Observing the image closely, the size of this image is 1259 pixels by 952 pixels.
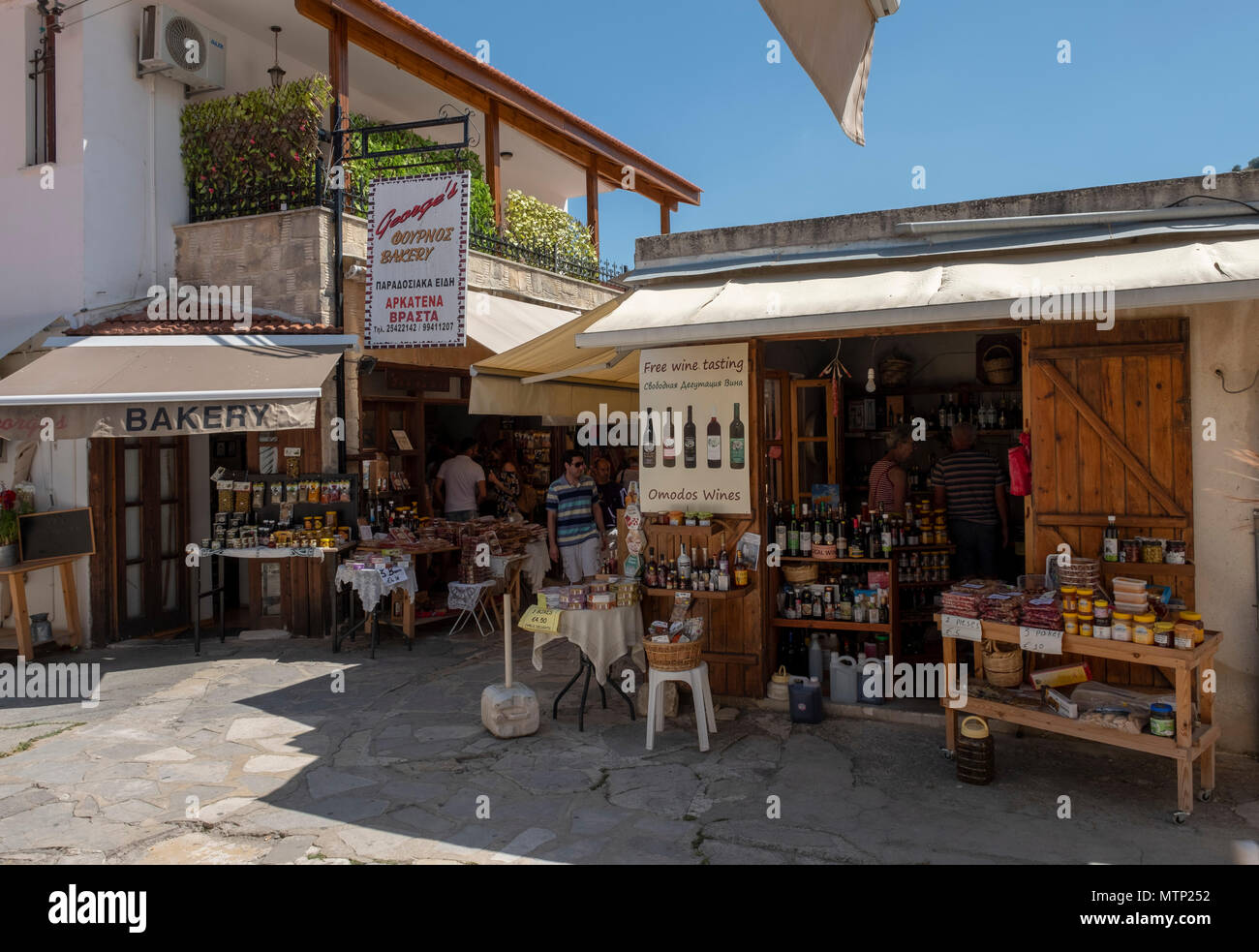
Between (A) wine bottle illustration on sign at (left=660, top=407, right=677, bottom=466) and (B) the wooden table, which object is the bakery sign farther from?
(B) the wooden table

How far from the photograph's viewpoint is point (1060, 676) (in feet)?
19.3

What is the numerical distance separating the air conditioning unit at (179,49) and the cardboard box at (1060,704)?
1121 cm

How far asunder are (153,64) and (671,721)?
960 centimetres

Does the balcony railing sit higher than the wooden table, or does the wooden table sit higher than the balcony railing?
the balcony railing

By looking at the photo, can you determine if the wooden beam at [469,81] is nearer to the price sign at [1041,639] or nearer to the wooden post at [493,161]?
the wooden post at [493,161]

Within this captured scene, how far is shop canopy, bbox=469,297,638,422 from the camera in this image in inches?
341

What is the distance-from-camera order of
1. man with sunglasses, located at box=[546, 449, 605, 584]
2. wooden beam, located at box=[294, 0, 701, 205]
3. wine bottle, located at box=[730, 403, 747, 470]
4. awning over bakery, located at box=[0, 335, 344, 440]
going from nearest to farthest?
wine bottle, located at box=[730, 403, 747, 470]
awning over bakery, located at box=[0, 335, 344, 440]
man with sunglasses, located at box=[546, 449, 605, 584]
wooden beam, located at box=[294, 0, 701, 205]

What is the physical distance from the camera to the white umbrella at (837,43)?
2.66 meters

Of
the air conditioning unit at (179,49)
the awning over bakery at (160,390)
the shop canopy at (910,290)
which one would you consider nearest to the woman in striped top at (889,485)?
the shop canopy at (910,290)

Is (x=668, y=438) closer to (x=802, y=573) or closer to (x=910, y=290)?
(x=802, y=573)

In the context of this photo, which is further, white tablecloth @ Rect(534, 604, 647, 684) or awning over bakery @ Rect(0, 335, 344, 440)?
awning over bakery @ Rect(0, 335, 344, 440)

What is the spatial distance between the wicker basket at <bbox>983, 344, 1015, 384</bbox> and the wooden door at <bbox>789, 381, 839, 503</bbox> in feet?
5.52

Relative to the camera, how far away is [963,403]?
9953 mm

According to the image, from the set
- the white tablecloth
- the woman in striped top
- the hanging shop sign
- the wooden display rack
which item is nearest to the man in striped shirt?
the woman in striped top
